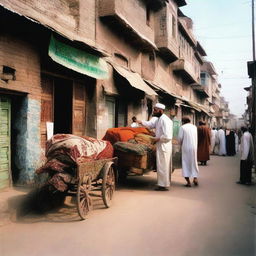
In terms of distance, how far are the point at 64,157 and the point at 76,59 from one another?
3.74 m

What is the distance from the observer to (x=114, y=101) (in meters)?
12.4

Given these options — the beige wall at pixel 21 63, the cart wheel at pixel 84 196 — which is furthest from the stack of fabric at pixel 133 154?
the beige wall at pixel 21 63

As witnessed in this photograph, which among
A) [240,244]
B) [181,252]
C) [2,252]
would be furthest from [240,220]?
[2,252]

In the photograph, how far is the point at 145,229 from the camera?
464 cm

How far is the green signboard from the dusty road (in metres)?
Answer: 3.46

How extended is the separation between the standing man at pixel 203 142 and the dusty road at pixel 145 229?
5954 mm

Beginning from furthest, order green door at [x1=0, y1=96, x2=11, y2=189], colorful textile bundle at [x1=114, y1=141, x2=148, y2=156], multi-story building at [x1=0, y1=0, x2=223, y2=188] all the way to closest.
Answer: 1. colorful textile bundle at [x1=114, y1=141, x2=148, y2=156]
2. multi-story building at [x1=0, y1=0, x2=223, y2=188]
3. green door at [x1=0, y1=96, x2=11, y2=189]

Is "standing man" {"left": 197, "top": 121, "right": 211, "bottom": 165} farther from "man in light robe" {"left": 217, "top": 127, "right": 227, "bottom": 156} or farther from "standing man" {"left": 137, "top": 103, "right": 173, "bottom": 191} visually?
"man in light robe" {"left": 217, "top": 127, "right": 227, "bottom": 156}

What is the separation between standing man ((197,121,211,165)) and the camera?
42.0ft

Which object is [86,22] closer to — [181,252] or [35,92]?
[35,92]

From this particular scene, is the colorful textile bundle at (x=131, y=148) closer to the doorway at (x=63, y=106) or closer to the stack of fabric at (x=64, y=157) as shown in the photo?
the stack of fabric at (x=64, y=157)

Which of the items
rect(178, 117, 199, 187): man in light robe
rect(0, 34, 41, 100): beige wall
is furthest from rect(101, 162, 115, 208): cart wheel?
rect(178, 117, 199, 187): man in light robe

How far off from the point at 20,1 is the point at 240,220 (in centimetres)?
Result: 638

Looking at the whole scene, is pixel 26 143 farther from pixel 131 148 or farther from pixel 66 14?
pixel 66 14
